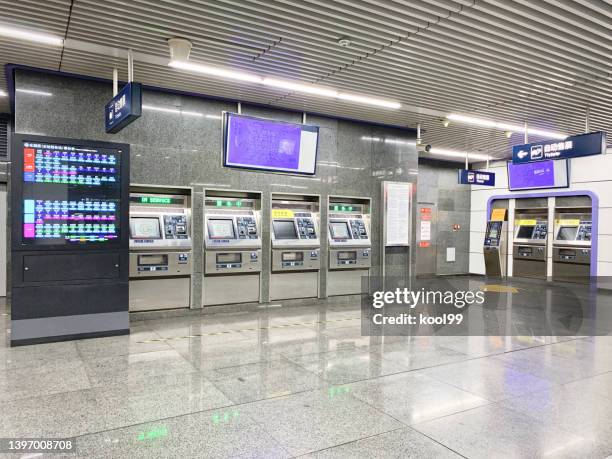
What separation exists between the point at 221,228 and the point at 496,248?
29.2 ft

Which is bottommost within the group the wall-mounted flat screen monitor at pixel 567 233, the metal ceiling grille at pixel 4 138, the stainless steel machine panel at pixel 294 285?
the stainless steel machine panel at pixel 294 285

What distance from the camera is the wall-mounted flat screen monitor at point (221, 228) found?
718 cm

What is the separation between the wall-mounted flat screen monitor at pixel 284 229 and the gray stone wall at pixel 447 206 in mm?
6637

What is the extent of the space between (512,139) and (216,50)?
7550 millimetres

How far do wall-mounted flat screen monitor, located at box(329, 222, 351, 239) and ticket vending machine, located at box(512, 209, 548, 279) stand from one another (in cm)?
641

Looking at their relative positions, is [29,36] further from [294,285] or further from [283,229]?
[294,285]

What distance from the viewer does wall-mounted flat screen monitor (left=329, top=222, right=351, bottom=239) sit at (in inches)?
329

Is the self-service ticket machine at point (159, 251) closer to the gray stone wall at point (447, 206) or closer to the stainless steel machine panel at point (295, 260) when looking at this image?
the stainless steel machine panel at point (295, 260)

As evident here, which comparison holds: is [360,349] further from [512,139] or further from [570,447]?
[512,139]

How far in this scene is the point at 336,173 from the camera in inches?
331

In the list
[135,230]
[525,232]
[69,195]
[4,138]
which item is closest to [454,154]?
[525,232]

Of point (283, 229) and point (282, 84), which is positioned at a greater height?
point (282, 84)

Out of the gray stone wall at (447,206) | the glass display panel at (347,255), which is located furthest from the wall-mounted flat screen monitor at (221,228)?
the gray stone wall at (447,206)

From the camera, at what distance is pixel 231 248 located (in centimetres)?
727
